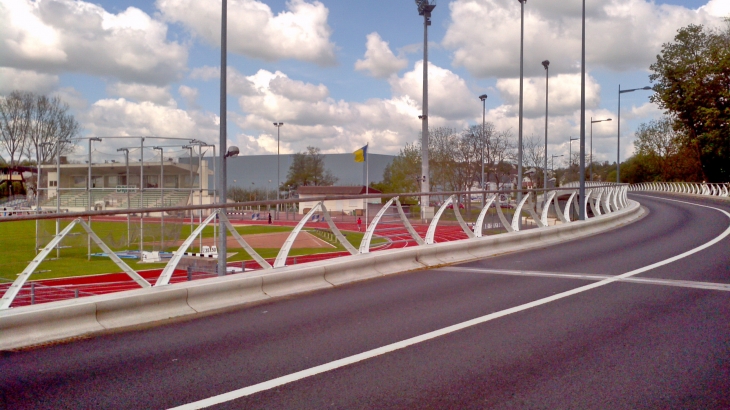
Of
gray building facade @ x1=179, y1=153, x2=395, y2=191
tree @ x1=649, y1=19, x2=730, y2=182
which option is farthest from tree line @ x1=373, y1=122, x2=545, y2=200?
gray building facade @ x1=179, y1=153, x2=395, y2=191

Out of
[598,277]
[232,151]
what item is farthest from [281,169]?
[598,277]

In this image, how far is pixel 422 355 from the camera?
226 inches

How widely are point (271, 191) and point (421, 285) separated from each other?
87734 mm

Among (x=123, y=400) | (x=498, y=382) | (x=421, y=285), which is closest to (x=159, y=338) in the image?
(x=123, y=400)

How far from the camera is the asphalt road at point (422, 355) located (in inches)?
183

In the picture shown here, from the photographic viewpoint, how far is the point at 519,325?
6.85 meters

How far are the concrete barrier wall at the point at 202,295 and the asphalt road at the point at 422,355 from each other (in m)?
0.28

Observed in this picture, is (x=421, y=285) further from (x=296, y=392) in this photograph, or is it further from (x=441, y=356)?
(x=296, y=392)

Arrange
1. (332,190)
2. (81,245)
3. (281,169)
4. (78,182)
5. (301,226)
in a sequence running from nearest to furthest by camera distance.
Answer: (301,226), (81,245), (78,182), (332,190), (281,169)

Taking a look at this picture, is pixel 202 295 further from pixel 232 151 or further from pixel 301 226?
pixel 232 151

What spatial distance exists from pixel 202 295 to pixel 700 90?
166 feet

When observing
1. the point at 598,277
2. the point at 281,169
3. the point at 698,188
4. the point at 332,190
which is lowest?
the point at 598,277

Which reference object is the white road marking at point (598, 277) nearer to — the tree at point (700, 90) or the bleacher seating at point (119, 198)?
the bleacher seating at point (119, 198)

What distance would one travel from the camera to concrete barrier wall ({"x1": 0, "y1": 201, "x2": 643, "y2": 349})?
20.4 feet
